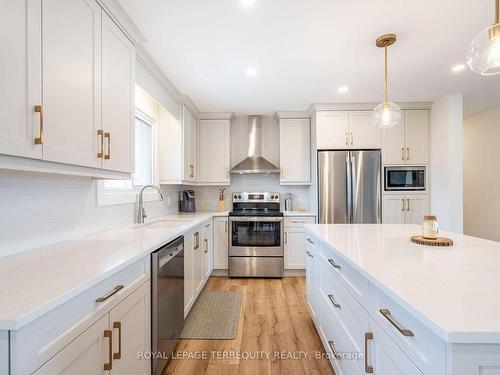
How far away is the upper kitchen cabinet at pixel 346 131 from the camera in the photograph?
3469mm

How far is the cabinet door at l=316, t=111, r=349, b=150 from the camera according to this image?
3.47 meters

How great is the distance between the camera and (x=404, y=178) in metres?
3.44

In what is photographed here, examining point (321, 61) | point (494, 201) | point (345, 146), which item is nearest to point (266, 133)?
point (345, 146)

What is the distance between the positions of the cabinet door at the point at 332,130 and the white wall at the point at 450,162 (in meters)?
1.19

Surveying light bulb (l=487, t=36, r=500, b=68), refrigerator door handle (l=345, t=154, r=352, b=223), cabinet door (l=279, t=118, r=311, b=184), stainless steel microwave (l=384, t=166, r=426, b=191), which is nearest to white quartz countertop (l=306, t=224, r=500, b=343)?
light bulb (l=487, t=36, r=500, b=68)

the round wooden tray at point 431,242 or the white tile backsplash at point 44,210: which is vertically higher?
the white tile backsplash at point 44,210

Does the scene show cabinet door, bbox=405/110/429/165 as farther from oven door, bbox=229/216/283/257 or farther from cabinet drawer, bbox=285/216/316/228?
oven door, bbox=229/216/283/257

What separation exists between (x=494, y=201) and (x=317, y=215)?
9.68 ft

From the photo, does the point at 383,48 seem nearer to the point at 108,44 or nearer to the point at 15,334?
the point at 108,44

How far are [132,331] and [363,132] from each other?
11.5 feet

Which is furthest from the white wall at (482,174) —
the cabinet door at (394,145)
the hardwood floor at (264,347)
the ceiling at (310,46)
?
the hardwood floor at (264,347)

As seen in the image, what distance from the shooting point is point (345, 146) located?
347 centimetres

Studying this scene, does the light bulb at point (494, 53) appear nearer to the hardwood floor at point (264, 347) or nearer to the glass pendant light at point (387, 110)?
the glass pendant light at point (387, 110)

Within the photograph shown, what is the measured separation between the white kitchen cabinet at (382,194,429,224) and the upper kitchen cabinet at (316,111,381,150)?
782mm
